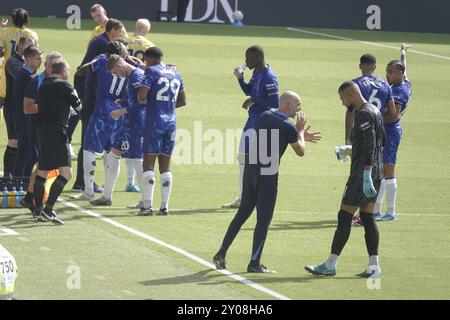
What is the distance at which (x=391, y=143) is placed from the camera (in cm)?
1702

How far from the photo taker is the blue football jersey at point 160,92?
643 inches

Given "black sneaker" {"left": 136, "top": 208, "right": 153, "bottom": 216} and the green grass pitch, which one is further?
"black sneaker" {"left": 136, "top": 208, "right": 153, "bottom": 216}

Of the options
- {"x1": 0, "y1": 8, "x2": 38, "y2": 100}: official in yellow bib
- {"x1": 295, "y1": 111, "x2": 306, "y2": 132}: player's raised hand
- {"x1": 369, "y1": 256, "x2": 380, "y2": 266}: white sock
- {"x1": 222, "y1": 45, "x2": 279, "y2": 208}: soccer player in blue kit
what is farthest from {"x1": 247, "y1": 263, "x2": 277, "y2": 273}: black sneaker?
{"x1": 0, "y1": 8, "x2": 38, "y2": 100}: official in yellow bib

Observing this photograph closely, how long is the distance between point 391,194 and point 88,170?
14.5ft

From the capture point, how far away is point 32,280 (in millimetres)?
12727

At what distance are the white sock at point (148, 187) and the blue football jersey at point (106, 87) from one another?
4.61 feet

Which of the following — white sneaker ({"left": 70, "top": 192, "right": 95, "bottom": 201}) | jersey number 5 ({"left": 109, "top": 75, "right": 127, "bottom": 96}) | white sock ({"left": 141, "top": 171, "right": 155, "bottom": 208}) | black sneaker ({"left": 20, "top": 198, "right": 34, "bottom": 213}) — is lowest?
white sneaker ({"left": 70, "top": 192, "right": 95, "bottom": 201})

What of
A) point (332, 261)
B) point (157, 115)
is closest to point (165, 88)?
point (157, 115)

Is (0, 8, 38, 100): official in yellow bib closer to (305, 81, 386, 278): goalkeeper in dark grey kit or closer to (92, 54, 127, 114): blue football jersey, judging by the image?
(92, 54, 127, 114): blue football jersey

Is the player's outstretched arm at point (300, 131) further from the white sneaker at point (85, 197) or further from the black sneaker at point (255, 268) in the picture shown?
the white sneaker at point (85, 197)

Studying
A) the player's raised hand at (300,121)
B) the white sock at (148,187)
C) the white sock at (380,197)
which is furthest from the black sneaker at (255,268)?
the white sock at (380,197)

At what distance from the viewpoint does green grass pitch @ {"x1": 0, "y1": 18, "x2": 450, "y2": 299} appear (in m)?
12.8
